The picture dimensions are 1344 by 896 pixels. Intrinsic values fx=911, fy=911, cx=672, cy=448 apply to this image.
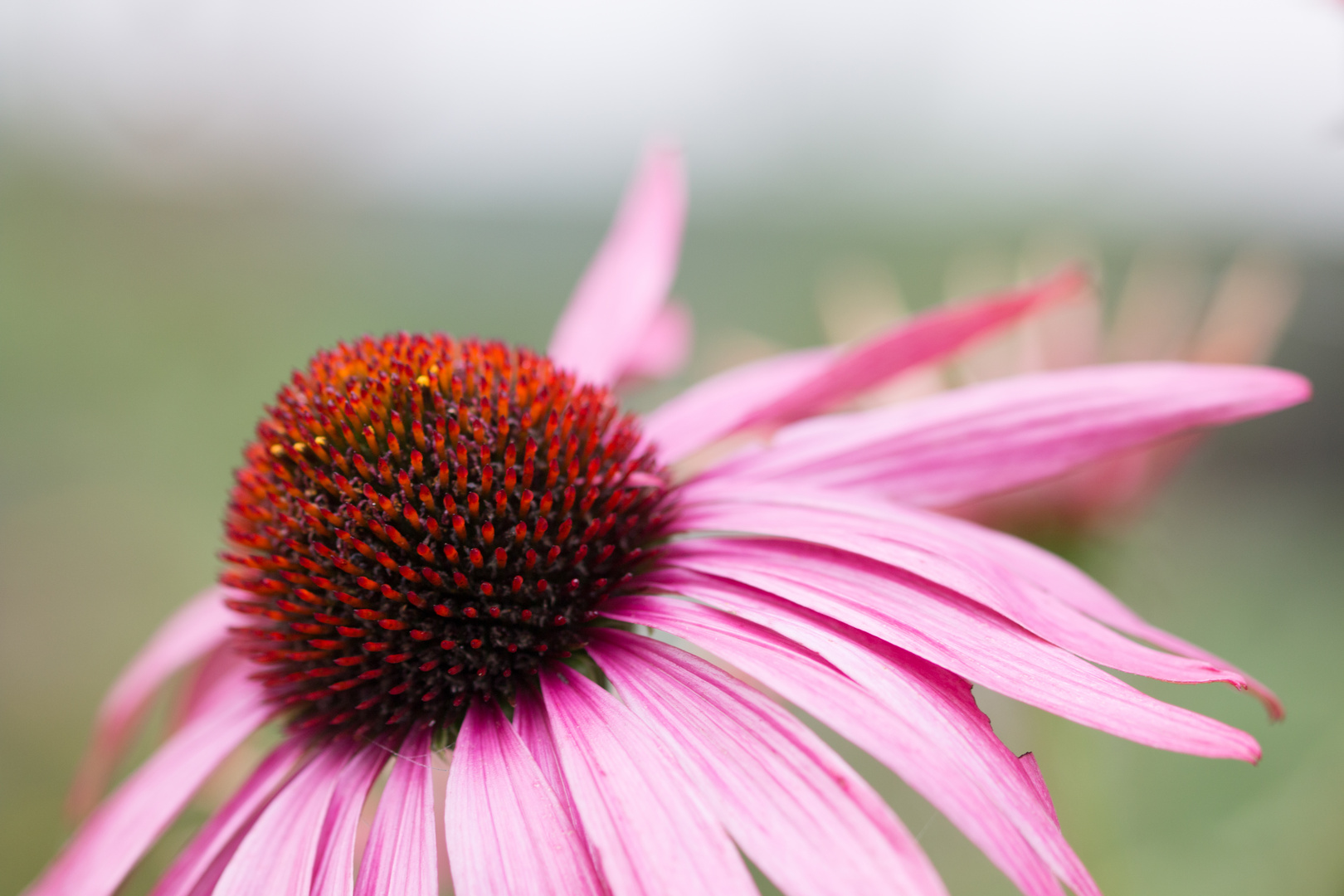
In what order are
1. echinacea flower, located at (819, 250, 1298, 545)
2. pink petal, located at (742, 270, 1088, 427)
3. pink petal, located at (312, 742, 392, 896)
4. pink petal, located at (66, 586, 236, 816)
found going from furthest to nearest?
echinacea flower, located at (819, 250, 1298, 545), pink petal, located at (66, 586, 236, 816), pink petal, located at (742, 270, 1088, 427), pink petal, located at (312, 742, 392, 896)

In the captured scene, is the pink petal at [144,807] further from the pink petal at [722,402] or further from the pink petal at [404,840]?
the pink petal at [722,402]

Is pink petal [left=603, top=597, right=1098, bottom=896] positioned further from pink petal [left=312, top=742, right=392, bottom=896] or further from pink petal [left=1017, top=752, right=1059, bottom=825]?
pink petal [left=312, top=742, right=392, bottom=896]

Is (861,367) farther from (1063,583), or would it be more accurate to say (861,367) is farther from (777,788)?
(777,788)

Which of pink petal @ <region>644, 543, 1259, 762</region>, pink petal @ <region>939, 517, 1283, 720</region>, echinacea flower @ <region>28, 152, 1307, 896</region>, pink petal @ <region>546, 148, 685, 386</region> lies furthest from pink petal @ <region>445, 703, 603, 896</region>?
pink petal @ <region>546, 148, 685, 386</region>

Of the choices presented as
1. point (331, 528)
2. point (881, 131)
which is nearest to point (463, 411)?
point (331, 528)

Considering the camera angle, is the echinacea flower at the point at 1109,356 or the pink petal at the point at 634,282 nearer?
the pink petal at the point at 634,282

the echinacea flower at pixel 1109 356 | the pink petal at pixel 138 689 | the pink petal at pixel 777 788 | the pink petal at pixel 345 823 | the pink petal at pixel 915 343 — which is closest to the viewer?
the pink petal at pixel 777 788

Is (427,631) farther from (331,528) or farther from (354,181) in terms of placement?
(354,181)

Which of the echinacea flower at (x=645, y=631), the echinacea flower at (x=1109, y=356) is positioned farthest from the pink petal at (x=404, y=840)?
the echinacea flower at (x=1109, y=356)
